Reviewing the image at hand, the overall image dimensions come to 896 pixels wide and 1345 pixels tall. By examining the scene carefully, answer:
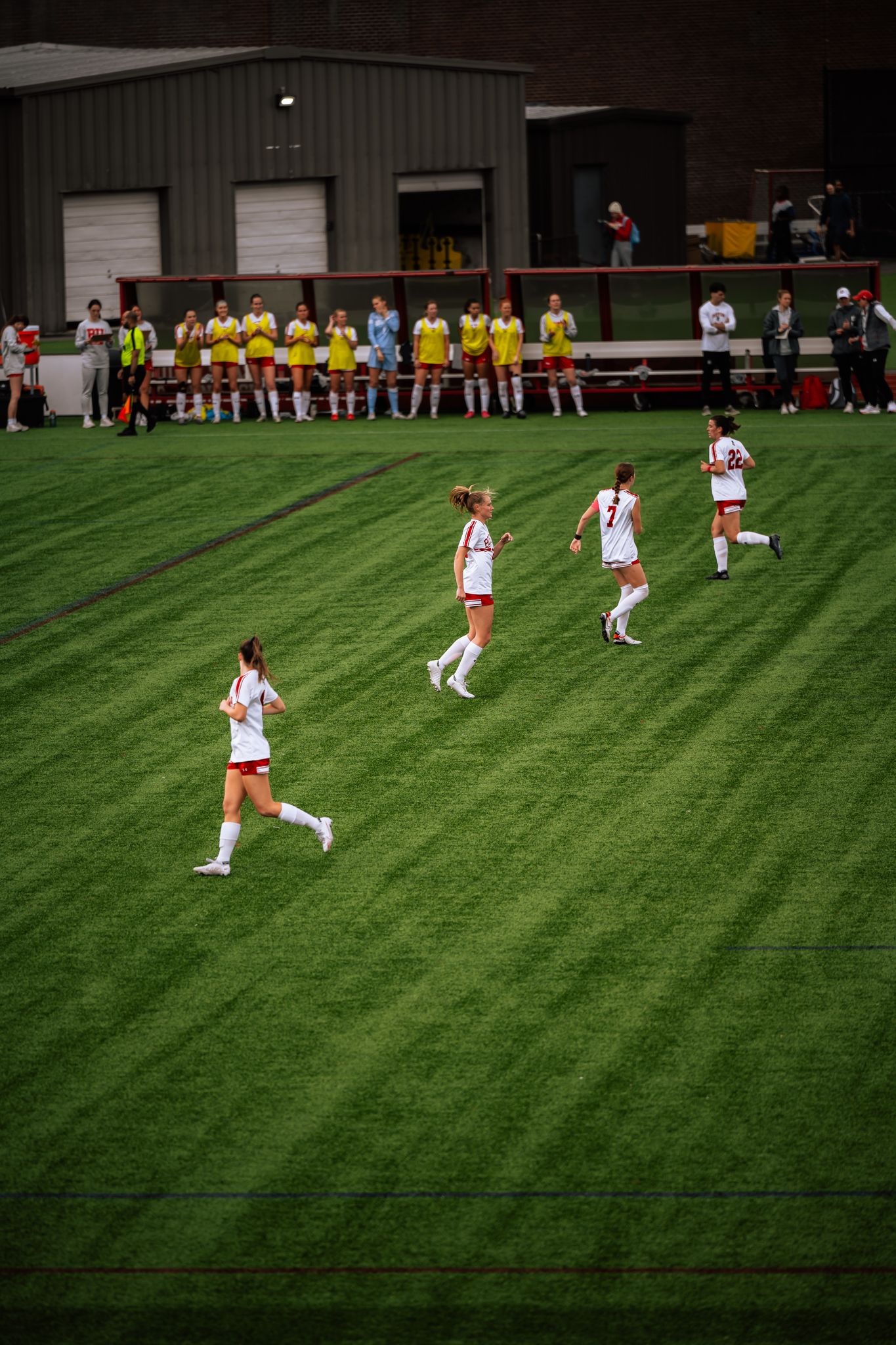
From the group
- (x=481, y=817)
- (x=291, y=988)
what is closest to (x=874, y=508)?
(x=481, y=817)

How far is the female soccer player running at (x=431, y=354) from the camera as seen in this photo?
2817 cm

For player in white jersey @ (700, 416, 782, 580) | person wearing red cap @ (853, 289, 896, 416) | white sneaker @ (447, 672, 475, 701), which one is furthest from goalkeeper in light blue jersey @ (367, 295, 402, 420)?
white sneaker @ (447, 672, 475, 701)

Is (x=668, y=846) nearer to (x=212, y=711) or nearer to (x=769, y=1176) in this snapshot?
(x=769, y=1176)

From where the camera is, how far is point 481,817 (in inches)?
492

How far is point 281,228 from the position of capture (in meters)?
36.2

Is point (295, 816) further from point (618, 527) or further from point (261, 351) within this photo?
point (261, 351)

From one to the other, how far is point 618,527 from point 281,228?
73.9 feet

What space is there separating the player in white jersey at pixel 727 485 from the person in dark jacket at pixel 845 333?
9066 millimetres

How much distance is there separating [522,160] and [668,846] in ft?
94.1

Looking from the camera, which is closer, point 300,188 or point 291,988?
point 291,988

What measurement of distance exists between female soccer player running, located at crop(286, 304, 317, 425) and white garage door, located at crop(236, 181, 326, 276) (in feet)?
23.3

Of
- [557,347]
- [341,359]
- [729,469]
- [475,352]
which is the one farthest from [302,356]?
[729,469]

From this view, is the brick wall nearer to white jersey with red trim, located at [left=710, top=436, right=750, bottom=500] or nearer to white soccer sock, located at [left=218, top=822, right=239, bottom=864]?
white jersey with red trim, located at [left=710, top=436, right=750, bottom=500]

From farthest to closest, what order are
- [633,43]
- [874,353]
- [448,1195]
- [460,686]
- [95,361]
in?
1. [633,43]
2. [95,361]
3. [874,353]
4. [460,686]
5. [448,1195]
